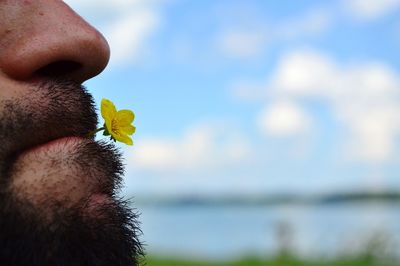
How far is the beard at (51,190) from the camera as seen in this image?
165 cm

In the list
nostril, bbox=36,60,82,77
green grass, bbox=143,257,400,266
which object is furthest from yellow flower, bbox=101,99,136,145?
green grass, bbox=143,257,400,266

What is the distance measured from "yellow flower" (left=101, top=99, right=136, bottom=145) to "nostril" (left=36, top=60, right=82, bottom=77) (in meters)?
0.11

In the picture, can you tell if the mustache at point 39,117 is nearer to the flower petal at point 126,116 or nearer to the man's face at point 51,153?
the man's face at point 51,153

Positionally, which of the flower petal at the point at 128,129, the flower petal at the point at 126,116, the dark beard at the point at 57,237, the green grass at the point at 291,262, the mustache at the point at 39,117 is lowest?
the dark beard at the point at 57,237

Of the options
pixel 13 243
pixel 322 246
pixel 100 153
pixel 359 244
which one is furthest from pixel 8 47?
pixel 322 246

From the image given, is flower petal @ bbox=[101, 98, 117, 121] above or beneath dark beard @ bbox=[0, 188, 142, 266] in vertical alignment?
above

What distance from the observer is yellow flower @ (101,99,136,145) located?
1.82 m

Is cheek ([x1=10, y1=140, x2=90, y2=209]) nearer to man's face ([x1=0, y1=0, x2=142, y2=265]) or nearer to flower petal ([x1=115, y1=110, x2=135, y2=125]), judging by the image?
man's face ([x1=0, y1=0, x2=142, y2=265])

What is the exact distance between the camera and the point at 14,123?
65.7 inches

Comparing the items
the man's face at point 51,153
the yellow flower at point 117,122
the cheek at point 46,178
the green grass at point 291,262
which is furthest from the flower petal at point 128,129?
the green grass at point 291,262

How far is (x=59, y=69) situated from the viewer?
175 cm

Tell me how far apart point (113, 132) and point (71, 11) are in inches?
11.2

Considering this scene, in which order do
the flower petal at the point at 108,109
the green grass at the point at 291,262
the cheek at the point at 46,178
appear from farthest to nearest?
the green grass at the point at 291,262 < the flower petal at the point at 108,109 < the cheek at the point at 46,178

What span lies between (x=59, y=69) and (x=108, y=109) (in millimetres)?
153
